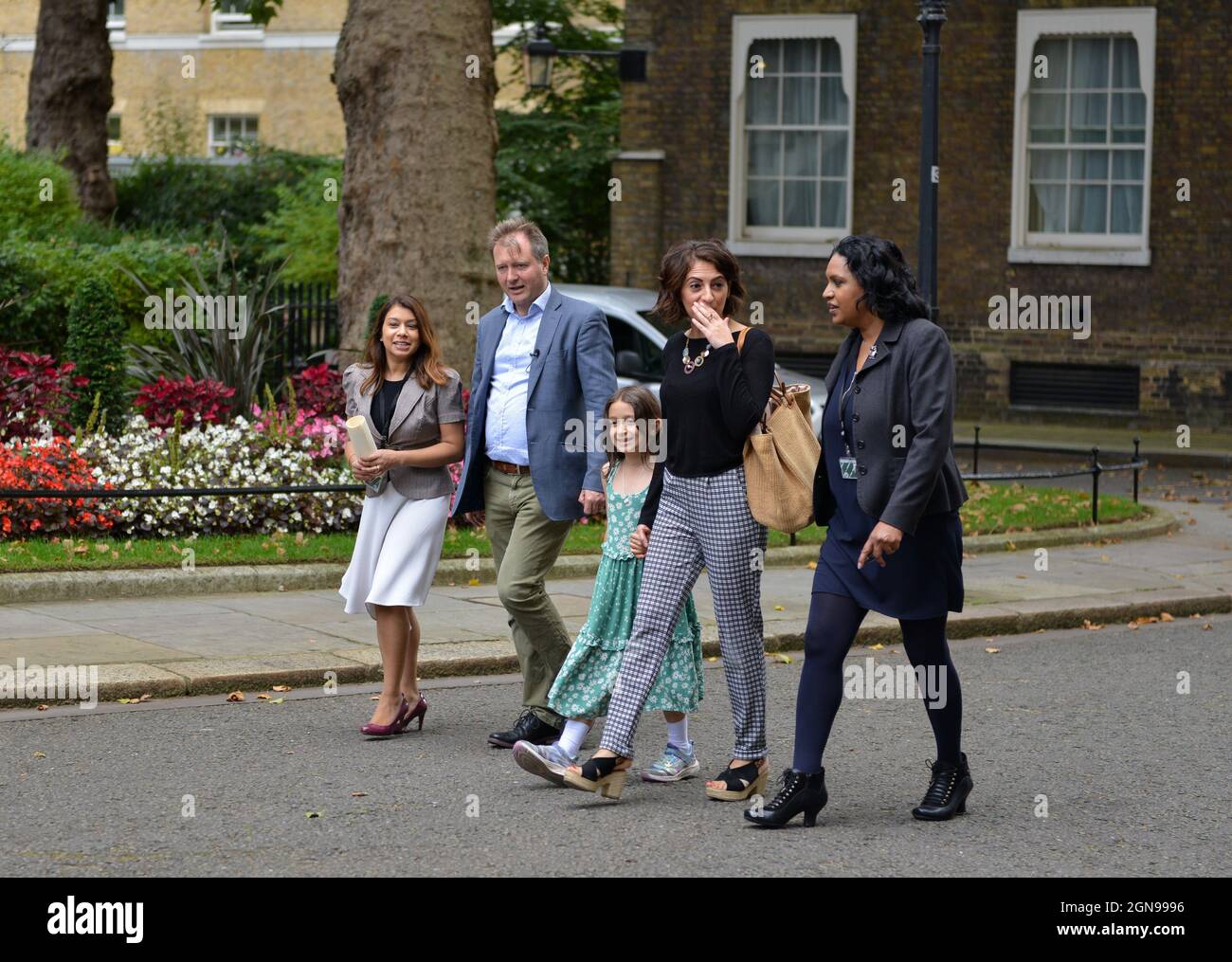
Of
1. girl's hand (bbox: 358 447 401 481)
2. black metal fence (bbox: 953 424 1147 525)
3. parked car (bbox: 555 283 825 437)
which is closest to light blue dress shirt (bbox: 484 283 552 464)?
girl's hand (bbox: 358 447 401 481)

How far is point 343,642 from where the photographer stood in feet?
30.7

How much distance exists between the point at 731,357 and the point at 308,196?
19164 mm

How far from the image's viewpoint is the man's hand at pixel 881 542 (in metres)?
5.99

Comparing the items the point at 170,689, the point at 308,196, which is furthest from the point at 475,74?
the point at 308,196

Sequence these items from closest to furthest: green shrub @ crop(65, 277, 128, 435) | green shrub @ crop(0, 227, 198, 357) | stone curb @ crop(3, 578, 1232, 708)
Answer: stone curb @ crop(3, 578, 1232, 708)
green shrub @ crop(65, 277, 128, 435)
green shrub @ crop(0, 227, 198, 357)

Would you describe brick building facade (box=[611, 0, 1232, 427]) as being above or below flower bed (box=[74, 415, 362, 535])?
above

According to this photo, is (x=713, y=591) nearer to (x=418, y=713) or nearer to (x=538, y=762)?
(x=538, y=762)

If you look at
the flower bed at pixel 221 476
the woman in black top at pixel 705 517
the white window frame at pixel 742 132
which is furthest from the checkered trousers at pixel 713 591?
the white window frame at pixel 742 132

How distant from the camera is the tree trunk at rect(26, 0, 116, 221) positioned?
2198 centimetres

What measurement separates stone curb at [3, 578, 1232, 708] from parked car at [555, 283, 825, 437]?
5.43 meters

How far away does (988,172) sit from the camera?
23.3 metres

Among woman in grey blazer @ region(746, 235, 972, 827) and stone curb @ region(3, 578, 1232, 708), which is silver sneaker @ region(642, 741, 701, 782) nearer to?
woman in grey blazer @ region(746, 235, 972, 827)
